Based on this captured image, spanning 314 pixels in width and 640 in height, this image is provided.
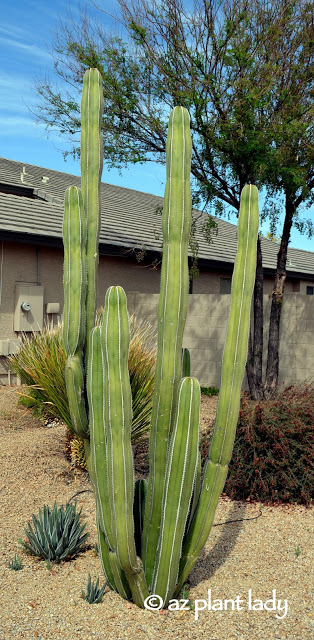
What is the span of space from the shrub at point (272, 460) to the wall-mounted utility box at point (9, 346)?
6523 mm

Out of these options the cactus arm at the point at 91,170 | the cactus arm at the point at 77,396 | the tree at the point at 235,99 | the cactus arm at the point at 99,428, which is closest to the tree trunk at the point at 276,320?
the tree at the point at 235,99

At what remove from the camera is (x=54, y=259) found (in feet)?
43.9

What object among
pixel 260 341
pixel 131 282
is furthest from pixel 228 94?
pixel 131 282

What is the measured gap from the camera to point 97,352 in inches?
162

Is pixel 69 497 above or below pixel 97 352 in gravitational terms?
below

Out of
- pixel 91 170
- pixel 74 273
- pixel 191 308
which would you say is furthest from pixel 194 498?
pixel 191 308

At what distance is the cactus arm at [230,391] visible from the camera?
4.26 metres

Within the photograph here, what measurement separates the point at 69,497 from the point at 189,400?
2.92 meters

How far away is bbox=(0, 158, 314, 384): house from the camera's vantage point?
40.9 feet

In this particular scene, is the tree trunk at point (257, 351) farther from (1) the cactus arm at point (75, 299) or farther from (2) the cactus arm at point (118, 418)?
(2) the cactus arm at point (118, 418)

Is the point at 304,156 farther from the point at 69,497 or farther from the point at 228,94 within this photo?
the point at 69,497

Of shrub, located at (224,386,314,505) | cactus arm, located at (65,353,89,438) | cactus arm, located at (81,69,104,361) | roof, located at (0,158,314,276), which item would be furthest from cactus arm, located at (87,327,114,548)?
roof, located at (0,158,314,276)

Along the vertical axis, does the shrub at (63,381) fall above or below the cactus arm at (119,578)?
above

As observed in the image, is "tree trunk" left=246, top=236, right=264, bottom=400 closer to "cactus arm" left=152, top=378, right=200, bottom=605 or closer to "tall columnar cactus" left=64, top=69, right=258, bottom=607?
"tall columnar cactus" left=64, top=69, right=258, bottom=607
